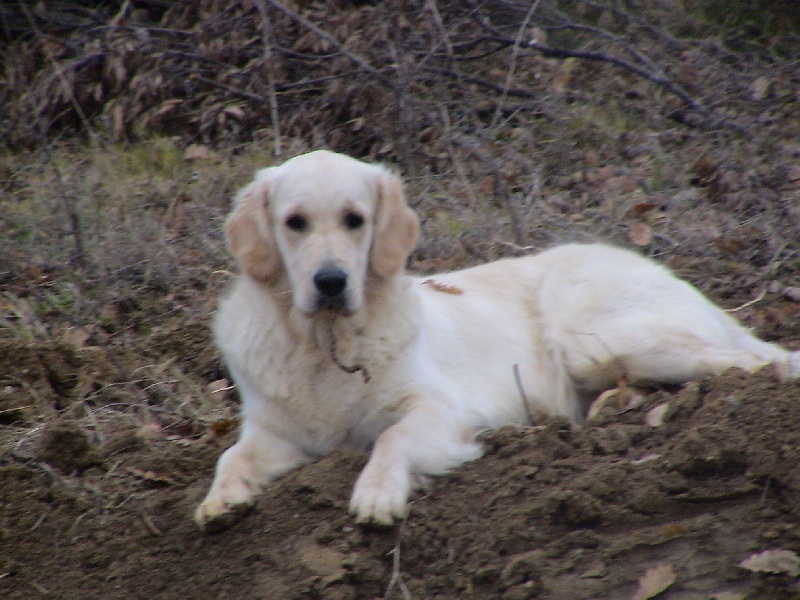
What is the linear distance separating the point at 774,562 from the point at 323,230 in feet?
6.47

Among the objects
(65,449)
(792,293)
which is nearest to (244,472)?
(65,449)

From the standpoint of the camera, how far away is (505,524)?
309 centimetres

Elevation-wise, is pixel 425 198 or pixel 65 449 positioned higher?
pixel 425 198

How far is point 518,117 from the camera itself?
7.52 metres

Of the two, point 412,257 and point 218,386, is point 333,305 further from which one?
point 412,257

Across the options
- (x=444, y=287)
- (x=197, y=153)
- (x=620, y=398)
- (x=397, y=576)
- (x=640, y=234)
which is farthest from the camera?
(x=197, y=153)

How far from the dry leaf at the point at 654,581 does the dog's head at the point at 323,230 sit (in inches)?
59.4

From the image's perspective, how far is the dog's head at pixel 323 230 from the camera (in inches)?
143

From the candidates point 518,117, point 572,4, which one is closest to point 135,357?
point 518,117

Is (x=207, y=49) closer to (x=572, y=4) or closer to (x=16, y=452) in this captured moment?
(x=572, y=4)

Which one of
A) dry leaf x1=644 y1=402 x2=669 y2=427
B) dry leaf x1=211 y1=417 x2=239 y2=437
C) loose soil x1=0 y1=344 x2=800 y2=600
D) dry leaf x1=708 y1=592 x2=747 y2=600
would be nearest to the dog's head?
loose soil x1=0 y1=344 x2=800 y2=600

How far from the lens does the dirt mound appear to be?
2830 millimetres

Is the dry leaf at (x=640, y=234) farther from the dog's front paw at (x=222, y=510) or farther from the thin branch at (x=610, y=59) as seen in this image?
the dog's front paw at (x=222, y=510)

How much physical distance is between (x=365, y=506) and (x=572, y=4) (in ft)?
22.6
